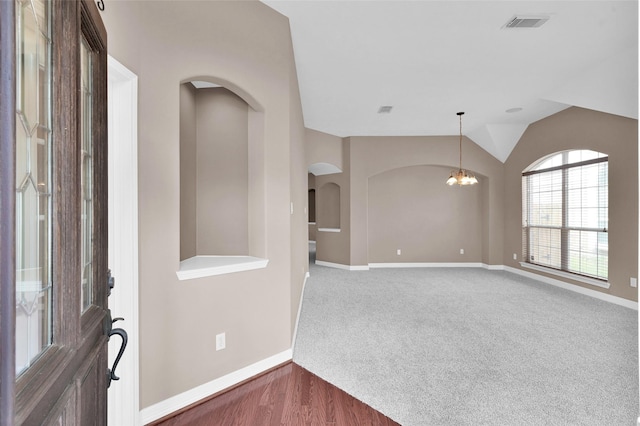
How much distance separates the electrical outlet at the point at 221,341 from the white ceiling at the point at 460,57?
Answer: 8.66 ft

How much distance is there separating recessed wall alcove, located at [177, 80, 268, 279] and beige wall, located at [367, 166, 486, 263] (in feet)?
15.9

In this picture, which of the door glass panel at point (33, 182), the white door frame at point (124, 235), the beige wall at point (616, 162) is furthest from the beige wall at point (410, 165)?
the door glass panel at point (33, 182)

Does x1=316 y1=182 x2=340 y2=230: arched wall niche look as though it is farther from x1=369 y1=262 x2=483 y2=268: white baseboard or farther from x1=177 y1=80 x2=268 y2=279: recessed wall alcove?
x1=177 y1=80 x2=268 y2=279: recessed wall alcove

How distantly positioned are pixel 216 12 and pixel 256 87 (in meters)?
0.55

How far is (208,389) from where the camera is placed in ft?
6.66

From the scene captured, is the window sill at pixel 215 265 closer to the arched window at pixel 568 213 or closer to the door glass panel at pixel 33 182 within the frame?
→ the door glass panel at pixel 33 182

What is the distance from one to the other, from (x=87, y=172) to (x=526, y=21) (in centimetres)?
361

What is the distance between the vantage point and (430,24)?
9.12ft

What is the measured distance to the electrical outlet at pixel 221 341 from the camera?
6.86ft

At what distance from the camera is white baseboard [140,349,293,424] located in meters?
1.81

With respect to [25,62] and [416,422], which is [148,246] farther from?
[416,422]

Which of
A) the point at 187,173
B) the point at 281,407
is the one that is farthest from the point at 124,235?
the point at 281,407

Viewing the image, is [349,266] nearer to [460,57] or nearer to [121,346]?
[460,57]

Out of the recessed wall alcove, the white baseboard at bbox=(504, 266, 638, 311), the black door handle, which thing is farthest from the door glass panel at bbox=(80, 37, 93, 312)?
the white baseboard at bbox=(504, 266, 638, 311)
